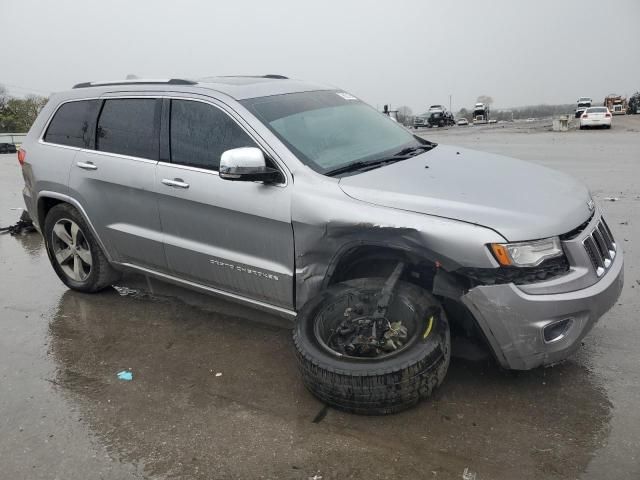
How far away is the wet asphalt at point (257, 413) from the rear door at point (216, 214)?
0.55 metres

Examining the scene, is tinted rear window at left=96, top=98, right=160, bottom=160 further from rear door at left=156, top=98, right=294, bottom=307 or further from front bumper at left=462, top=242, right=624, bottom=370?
front bumper at left=462, top=242, right=624, bottom=370

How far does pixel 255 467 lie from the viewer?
8.70ft

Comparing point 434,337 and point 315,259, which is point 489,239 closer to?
point 434,337

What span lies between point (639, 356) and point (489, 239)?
149 cm

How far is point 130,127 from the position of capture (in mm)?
4312

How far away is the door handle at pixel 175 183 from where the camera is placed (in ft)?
12.5

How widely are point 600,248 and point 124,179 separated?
3238 millimetres

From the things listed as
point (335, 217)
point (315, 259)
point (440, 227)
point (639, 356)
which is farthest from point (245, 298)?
point (639, 356)

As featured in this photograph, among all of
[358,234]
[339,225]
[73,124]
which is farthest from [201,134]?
[73,124]

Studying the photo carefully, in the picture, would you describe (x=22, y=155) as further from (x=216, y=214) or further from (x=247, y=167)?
(x=247, y=167)

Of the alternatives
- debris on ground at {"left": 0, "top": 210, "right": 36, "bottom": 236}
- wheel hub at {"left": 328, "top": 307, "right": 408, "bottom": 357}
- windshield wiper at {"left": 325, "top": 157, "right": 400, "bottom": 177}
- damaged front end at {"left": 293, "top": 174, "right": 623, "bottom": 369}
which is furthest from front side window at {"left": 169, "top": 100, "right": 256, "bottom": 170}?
debris on ground at {"left": 0, "top": 210, "right": 36, "bottom": 236}

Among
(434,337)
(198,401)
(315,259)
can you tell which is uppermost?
(315,259)

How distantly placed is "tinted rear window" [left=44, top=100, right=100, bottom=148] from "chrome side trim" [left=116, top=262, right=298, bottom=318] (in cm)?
111

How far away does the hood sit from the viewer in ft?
9.25
